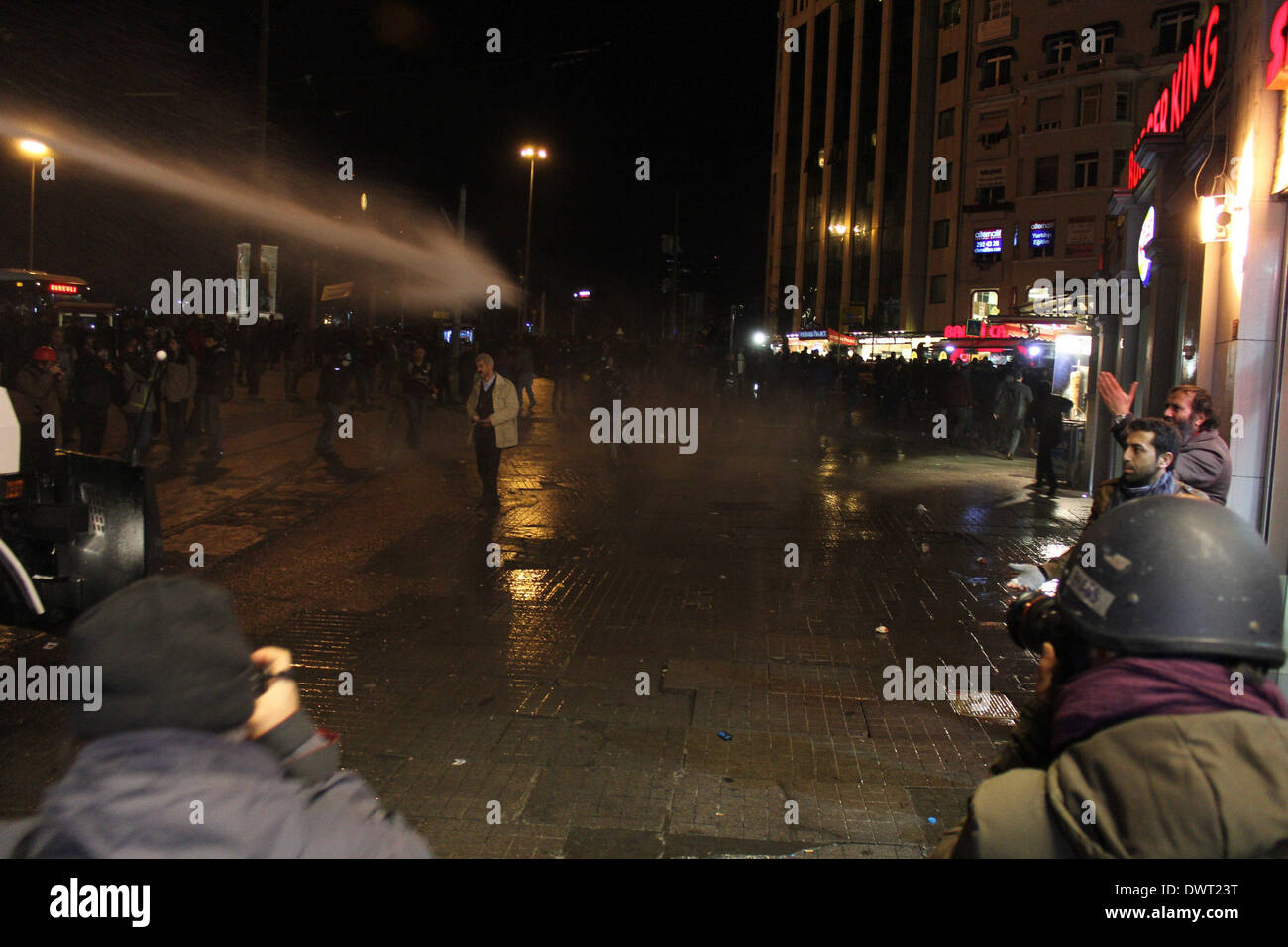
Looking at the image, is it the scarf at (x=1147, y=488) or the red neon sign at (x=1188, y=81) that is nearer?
the scarf at (x=1147, y=488)

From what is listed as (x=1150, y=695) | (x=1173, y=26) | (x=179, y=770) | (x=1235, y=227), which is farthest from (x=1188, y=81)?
(x=1173, y=26)

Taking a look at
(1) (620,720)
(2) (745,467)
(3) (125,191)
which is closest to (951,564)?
(1) (620,720)

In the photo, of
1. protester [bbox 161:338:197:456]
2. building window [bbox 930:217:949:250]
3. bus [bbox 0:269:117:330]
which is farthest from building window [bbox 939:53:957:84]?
protester [bbox 161:338:197:456]

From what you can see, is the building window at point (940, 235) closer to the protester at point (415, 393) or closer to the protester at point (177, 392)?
the protester at point (415, 393)

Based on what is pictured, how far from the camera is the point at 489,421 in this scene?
1162 centimetres

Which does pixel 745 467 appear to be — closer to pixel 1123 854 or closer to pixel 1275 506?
pixel 1275 506

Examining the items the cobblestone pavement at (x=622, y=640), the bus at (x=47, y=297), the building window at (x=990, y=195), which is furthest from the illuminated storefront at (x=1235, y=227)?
the building window at (x=990, y=195)

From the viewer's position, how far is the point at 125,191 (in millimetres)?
49969

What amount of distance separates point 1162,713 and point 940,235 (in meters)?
57.0

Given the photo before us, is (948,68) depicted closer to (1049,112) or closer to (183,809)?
(1049,112)

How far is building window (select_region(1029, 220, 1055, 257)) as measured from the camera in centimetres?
4547

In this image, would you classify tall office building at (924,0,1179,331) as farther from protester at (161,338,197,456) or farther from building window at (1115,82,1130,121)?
protester at (161,338,197,456)

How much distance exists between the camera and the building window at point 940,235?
53.8m

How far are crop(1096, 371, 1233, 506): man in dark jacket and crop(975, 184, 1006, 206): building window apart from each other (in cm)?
4627
